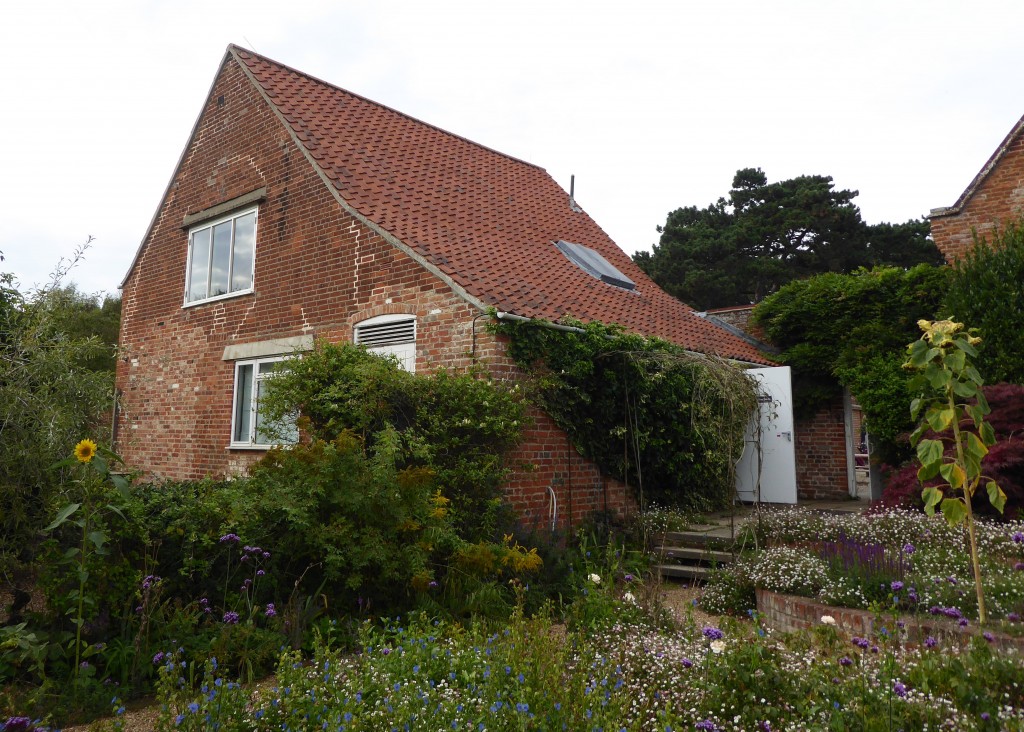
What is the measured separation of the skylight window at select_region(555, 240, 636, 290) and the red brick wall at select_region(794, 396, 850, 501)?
4417 millimetres

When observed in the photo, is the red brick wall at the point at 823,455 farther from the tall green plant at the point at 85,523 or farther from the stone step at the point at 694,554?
the tall green plant at the point at 85,523

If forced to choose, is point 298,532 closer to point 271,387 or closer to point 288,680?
point 288,680

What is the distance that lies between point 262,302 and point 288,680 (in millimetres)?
8588

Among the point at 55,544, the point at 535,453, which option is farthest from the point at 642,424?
the point at 55,544

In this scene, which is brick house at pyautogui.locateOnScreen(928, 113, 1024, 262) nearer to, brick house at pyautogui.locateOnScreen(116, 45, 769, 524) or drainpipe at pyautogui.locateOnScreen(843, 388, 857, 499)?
drainpipe at pyautogui.locateOnScreen(843, 388, 857, 499)

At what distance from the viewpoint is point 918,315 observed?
11.9 meters

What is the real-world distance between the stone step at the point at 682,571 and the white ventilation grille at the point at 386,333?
→ 13.4 ft

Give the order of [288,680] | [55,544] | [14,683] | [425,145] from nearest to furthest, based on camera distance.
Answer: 1. [288,680]
2. [14,683]
3. [55,544]
4. [425,145]

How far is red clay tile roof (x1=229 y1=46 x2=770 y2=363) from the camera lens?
9430mm

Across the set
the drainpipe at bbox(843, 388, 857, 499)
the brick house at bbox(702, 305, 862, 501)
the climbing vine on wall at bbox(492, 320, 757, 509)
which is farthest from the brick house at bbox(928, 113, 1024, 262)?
the climbing vine on wall at bbox(492, 320, 757, 509)

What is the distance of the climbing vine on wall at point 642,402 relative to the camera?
28.0ft

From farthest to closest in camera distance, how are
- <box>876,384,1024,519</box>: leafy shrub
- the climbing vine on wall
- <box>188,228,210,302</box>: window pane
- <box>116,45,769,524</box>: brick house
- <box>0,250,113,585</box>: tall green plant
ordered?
<box>188,228,210,302</box>: window pane → <box>116,45,769,524</box>: brick house → the climbing vine on wall → <box>876,384,1024,519</box>: leafy shrub → <box>0,250,113,585</box>: tall green plant

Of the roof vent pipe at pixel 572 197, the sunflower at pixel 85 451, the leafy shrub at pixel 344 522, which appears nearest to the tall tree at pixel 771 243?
the roof vent pipe at pixel 572 197

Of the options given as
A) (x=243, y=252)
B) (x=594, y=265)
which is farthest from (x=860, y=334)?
(x=243, y=252)
